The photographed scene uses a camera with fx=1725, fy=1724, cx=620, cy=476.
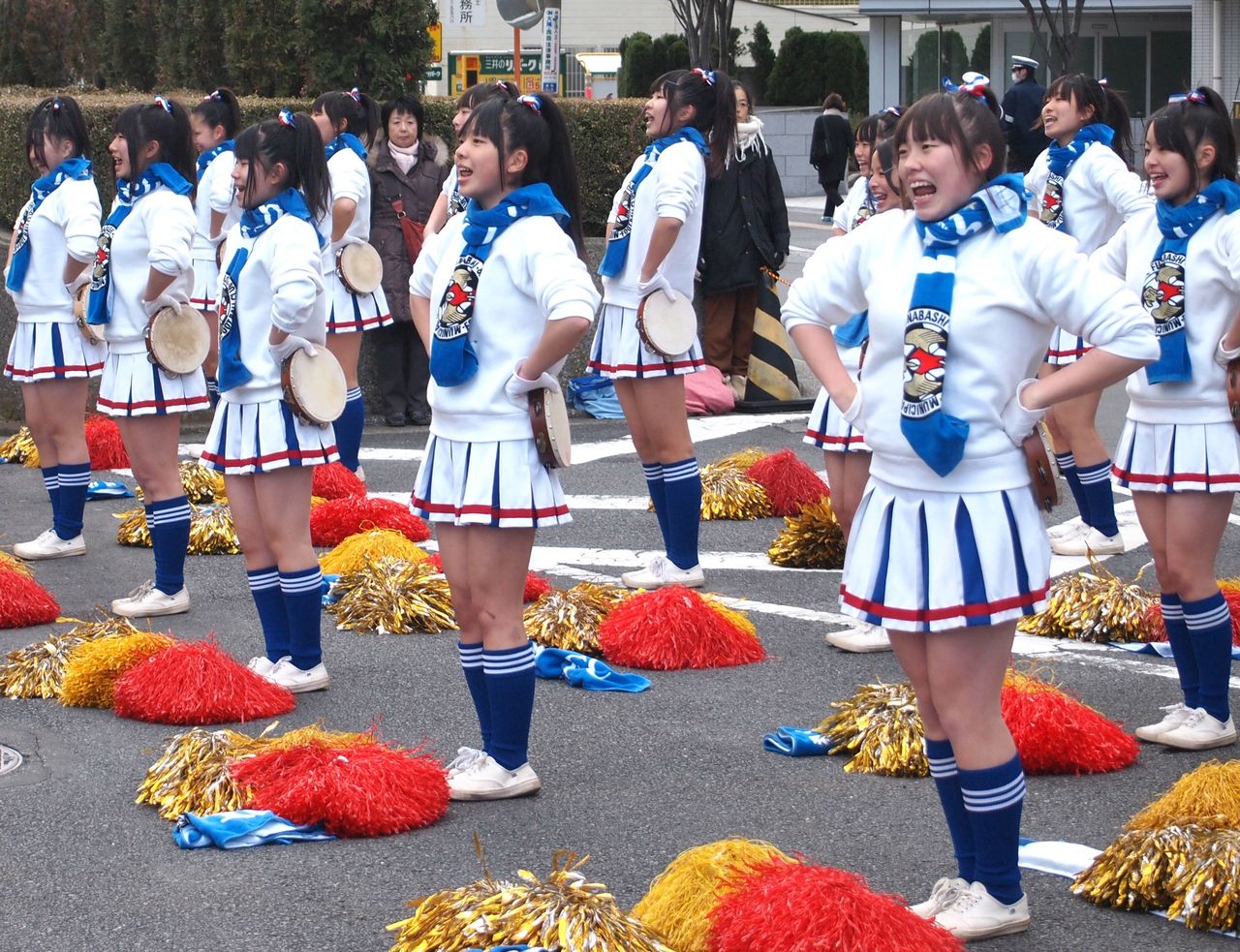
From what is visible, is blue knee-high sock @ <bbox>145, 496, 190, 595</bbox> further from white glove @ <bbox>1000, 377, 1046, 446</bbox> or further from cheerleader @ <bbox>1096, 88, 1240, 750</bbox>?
white glove @ <bbox>1000, 377, 1046, 446</bbox>

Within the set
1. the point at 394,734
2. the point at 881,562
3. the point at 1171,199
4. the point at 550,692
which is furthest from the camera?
the point at 550,692

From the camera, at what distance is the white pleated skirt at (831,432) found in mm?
6027

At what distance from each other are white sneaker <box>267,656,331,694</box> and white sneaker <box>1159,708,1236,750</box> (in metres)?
2.60

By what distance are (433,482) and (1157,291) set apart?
2074mm

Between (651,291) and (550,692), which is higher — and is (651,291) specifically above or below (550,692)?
above

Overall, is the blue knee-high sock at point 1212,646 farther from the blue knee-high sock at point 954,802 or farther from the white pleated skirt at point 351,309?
the white pleated skirt at point 351,309

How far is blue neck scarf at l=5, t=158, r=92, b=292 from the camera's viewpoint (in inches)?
276

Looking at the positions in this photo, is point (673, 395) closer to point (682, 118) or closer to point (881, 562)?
point (682, 118)

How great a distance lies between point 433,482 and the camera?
446 cm

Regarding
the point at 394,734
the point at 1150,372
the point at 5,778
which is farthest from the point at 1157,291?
the point at 5,778

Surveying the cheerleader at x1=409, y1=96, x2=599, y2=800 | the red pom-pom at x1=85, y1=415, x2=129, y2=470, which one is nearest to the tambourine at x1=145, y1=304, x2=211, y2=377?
the cheerleader at x1=409, y1=96, x2=599, y2=800

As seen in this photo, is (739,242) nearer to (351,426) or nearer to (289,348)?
(351,426)

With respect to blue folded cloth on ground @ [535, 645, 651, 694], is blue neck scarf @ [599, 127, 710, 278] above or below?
above

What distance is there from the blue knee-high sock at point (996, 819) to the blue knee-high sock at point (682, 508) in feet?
10.7
